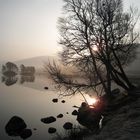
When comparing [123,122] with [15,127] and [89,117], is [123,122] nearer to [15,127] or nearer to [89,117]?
[89,117]

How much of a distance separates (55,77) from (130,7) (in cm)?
1048

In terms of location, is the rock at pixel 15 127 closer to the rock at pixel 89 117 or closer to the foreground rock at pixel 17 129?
the foreground rock at pixel 17 129

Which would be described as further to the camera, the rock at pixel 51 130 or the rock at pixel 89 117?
the rock at pixel 51 130

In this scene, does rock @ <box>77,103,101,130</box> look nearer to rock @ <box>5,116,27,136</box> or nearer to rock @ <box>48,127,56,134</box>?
rock @ <box>48,127,56,134</box>

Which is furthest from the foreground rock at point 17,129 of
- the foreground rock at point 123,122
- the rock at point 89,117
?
the foreground rock at point 123,122

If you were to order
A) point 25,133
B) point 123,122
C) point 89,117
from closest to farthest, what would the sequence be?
point 123,122, point 25,133, point 89,117

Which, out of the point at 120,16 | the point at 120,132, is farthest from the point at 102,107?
the point at 120,132

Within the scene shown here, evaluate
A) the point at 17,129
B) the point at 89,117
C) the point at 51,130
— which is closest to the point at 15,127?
the point at 17,129

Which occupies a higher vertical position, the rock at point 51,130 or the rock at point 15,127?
the rock at point 15,127

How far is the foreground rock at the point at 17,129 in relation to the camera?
28609 millimetres

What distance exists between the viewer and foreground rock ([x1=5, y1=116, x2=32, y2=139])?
1126 inches

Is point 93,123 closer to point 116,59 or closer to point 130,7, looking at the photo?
point 116,59

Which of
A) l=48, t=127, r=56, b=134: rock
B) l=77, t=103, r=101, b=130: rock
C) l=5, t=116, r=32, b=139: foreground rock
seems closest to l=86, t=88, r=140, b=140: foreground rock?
l=77, t=103, r=101, b=130: rock

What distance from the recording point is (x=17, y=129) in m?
30.6
